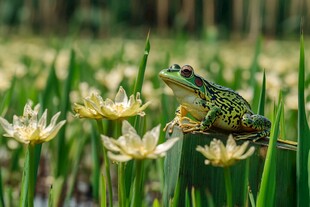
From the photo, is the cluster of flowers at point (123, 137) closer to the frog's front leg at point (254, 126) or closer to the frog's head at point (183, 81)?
the frog's head at point (183, 81)

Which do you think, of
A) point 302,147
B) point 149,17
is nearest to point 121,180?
point 302,147

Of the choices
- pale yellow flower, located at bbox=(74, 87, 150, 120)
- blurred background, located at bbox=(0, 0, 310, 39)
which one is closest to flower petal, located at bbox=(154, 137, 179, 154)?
pale yellow flower, located at bbox=(74, 87, 150, 120)

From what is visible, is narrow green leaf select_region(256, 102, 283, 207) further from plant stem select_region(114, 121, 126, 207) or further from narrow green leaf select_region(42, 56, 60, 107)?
narrow green leaf select_region(42, 56, 60, 107)

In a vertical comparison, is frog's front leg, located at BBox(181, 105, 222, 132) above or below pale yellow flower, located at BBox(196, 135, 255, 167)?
above

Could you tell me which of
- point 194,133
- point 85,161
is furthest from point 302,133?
point 85,161

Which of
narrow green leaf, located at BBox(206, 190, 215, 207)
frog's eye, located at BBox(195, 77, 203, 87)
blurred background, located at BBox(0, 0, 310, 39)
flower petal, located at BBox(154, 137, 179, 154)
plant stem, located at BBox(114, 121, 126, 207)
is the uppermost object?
blurred background, located at BBox(0, 0, 310, 39)

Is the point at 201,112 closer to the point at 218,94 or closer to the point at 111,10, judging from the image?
the point at 218,94

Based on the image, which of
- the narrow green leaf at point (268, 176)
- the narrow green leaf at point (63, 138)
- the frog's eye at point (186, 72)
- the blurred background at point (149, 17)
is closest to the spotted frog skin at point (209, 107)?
the frog's eye at point (186, 72)
